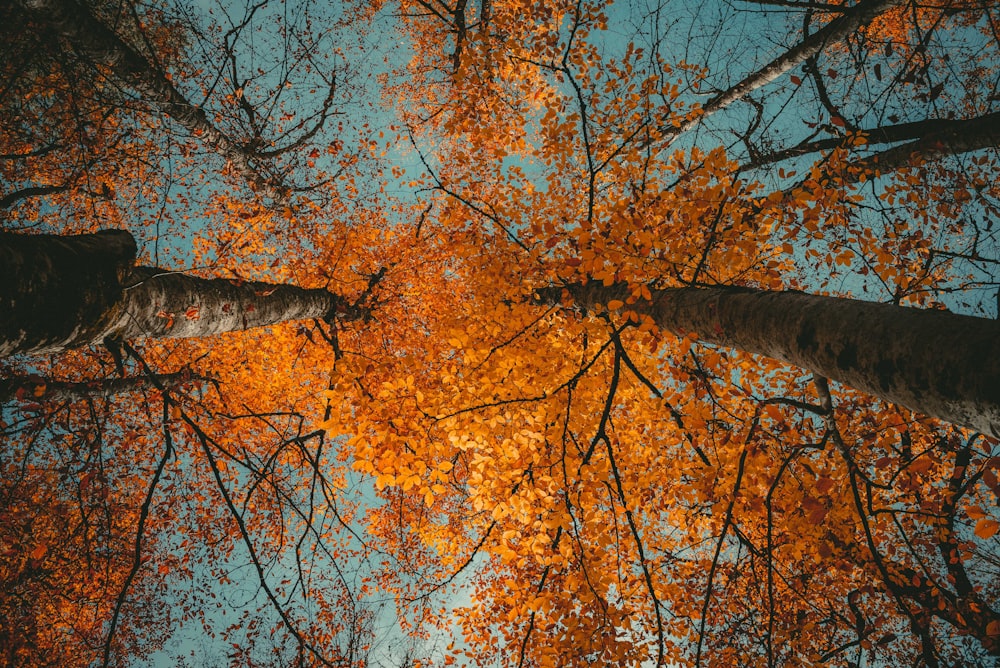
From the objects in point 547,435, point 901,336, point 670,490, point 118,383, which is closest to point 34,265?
point 547,435

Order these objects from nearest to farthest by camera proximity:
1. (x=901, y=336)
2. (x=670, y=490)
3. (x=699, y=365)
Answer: (x=901, y=336)
(x=699, y=365)
(x=670, y=490)

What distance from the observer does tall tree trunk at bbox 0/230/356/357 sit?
7.46 feet

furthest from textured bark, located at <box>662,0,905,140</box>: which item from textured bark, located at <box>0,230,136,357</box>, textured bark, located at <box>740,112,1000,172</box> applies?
textured bark, located at <box>0,230,136,357</box>

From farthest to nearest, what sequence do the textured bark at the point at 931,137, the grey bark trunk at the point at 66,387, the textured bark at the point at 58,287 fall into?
the grey bark trunk at the point at 66,387, the textured bark at the point at 931,137, the textured bark at the point at 58,287

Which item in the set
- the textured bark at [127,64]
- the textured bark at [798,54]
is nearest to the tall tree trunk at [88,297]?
the textured bark at [127,64]

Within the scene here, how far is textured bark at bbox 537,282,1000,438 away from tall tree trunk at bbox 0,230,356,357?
4.08m

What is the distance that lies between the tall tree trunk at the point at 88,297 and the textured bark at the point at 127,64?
2095 mm

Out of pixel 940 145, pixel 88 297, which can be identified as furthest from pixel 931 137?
pixel 88 297

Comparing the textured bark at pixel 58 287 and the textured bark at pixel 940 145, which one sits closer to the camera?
the textured bark at pixel 58 287

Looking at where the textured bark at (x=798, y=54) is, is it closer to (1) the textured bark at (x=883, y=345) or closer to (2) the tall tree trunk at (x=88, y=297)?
(1) the textured bark at (x=883, y=345)

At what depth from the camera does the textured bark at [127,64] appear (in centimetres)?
471

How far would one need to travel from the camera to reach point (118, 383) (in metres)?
6.53

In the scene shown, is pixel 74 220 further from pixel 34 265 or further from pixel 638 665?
pixel 638 665

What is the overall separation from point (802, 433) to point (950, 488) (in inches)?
66.3
